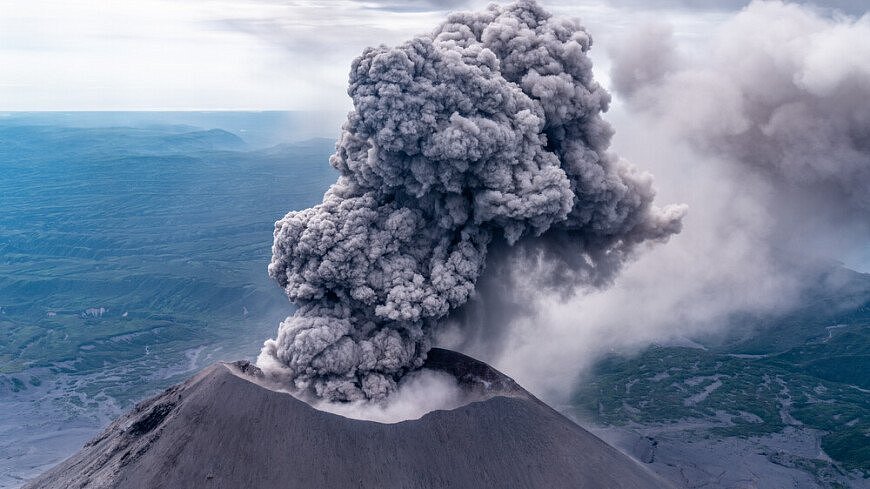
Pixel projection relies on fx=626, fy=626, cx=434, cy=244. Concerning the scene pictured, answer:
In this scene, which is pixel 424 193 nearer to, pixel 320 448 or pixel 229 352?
pixel 320 448

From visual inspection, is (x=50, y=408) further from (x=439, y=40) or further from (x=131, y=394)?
(x=439, y=40)

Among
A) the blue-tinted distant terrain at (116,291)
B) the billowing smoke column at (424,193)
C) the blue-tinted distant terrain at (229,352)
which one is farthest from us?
the blue-tinted distant terrain at (116,291)

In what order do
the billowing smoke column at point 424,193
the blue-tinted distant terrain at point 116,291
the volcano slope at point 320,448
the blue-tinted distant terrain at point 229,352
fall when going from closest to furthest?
the volcano slope at point 320,448 → the billowing smoke column at point 424,193 → the blue-tinted distant terrain at point 229,352 → the blue-tinted distant terrain at point 116,291

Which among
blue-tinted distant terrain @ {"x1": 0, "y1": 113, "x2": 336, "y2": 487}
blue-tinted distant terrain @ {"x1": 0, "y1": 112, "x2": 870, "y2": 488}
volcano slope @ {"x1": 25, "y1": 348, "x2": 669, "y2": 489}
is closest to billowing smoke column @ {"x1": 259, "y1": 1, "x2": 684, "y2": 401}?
volcano slope @ {"x1": 25, "y1": 348, "x2": 669, "y2": 489}

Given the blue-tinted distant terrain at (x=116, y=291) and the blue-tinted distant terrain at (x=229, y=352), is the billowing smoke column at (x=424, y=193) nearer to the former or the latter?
the blue-tinted distant terrain at (x=229, y=352)

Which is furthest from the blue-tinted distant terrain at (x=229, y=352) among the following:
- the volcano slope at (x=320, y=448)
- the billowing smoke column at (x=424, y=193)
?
the billowing smoke column at (x=424, y=193)

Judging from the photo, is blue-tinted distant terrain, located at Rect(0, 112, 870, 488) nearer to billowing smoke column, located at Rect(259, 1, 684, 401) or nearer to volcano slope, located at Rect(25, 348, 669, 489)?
volcano slope, located at Rect(25, 348, 669, 489)

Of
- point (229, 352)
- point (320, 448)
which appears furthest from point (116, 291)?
point (320, 448)
